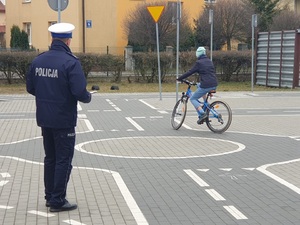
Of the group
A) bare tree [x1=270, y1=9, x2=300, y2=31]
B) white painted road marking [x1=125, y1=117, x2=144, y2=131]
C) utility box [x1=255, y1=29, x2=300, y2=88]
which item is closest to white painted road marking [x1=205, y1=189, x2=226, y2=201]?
white painted road marking [x1=125, y1=117, x2=144, y2=131]

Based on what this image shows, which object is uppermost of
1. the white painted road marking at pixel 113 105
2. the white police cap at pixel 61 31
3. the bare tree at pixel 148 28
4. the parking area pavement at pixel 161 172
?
the bare tree at pixel 148 28

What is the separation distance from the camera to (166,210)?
6641 millimetres

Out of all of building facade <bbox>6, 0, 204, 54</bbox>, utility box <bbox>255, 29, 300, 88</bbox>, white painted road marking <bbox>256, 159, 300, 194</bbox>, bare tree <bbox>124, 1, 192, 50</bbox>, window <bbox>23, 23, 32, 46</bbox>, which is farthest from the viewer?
window <bbox>23, 23, 32, 46</bbox>

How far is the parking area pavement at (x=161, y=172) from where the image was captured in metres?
6.50

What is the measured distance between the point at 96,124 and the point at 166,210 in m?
7.80

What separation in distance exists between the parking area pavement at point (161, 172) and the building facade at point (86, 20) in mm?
26289

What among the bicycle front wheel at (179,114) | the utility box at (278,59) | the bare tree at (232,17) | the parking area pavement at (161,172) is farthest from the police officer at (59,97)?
the bare tree at (232,17)

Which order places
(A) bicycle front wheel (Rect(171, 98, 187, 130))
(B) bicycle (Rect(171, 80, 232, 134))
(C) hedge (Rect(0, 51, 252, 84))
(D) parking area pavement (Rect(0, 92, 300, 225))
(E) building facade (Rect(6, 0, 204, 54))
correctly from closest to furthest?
(D) parking area pavement (Rect(0, 92, 300, 225)) < (B) bicycle (Rect(171, 80, 232, 134)) < (A) bicycle front wheel (Rect(171, 98, 187, 130)) < (C) hedge (Rect(0, 51, 252, 84)) < (E) building facade (Rect(6, 0, 204, 54))

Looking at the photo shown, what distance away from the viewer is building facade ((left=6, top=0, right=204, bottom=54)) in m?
41.3

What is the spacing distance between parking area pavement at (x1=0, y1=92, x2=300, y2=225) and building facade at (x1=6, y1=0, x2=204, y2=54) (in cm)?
2629

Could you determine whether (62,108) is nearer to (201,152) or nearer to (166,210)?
(166,210)

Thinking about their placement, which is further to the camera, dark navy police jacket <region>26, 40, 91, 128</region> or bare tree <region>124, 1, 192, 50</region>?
bare tree <region>124, 1, 192, 50</region>

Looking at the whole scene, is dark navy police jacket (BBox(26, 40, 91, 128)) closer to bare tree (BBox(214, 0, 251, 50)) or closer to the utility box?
the utility box

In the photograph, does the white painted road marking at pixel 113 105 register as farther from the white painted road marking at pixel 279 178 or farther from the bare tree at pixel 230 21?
the bare tree at pixel 230 21
